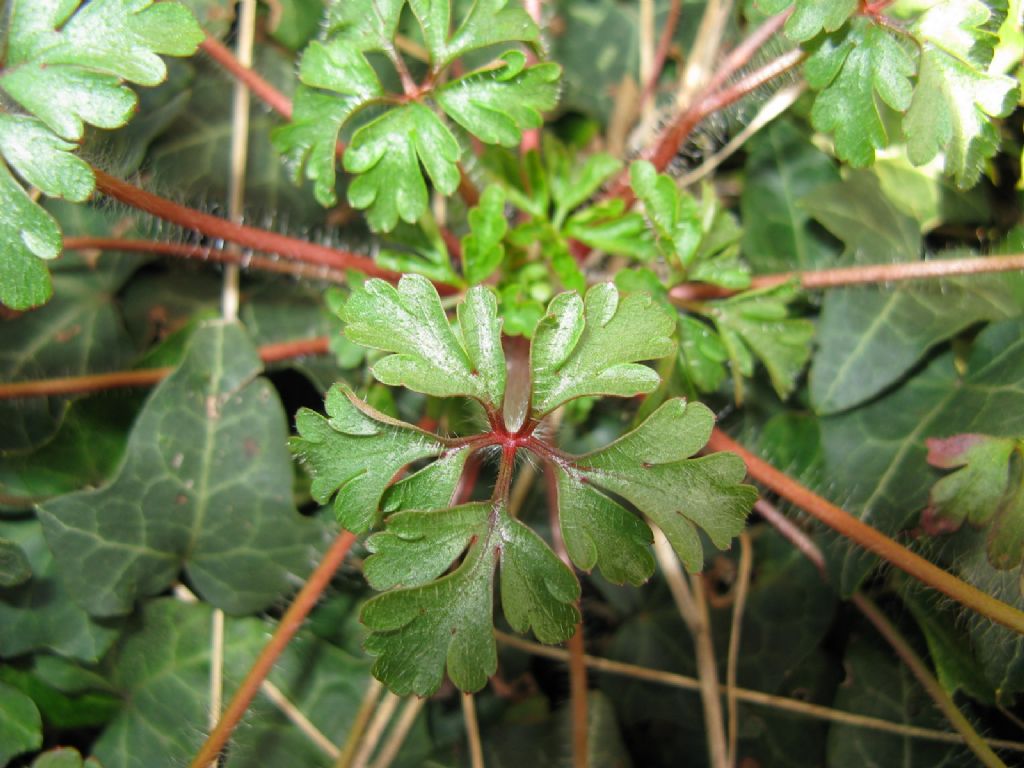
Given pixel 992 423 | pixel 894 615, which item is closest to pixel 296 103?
pixel 992 423

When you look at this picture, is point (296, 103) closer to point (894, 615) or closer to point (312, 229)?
point (312, 229)

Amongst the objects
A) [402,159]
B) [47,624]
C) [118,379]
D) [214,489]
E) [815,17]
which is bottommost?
[47,624]

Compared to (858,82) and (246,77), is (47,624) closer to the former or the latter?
(246,77)

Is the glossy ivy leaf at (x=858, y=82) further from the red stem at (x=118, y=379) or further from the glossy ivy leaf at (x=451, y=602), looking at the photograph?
the red stem at (x=118, y=379)

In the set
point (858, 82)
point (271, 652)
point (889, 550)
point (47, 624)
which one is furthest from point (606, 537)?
point (47, 624)

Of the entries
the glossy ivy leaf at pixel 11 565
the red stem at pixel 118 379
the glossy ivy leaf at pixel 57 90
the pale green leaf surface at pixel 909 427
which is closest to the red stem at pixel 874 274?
the pale green leaf surface at pixel 909 427
